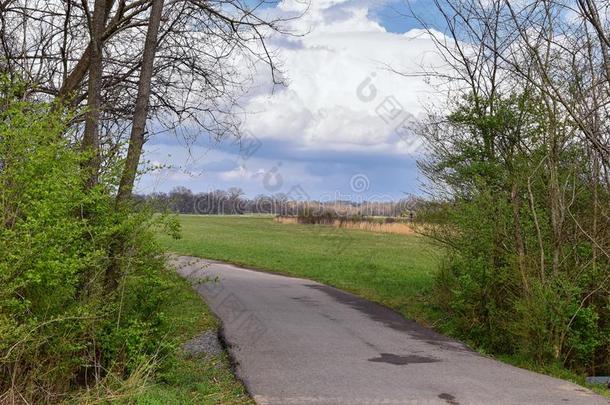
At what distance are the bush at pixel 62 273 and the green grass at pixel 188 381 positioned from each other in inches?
13.0

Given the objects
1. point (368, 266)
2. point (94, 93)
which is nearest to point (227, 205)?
point (368, 266)

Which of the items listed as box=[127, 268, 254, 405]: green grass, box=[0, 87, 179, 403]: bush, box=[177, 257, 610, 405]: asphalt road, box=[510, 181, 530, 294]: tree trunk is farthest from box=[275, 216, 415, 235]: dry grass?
box=[0, 87, 179, 403]: bush

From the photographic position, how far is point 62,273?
6809 millimetres

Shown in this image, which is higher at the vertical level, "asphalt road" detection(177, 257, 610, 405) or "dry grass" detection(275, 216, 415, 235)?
"dry grass" detection(275, 216, 415, 235)

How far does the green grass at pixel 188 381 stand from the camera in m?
7.13

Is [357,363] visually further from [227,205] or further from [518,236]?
[227,205]

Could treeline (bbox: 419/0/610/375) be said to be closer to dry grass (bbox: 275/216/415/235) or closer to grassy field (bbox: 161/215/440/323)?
grassy field (bbox: 161/215/440/323)

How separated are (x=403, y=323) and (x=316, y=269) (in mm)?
12307

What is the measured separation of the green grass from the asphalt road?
0.23 m

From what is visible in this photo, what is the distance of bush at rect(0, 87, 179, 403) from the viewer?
21.2ft

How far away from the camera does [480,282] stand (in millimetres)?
12508

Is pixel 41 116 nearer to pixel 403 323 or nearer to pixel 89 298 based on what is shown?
pixel 89 298

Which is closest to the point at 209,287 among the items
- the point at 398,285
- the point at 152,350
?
the point at 398,285

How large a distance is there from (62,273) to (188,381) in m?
2.46
